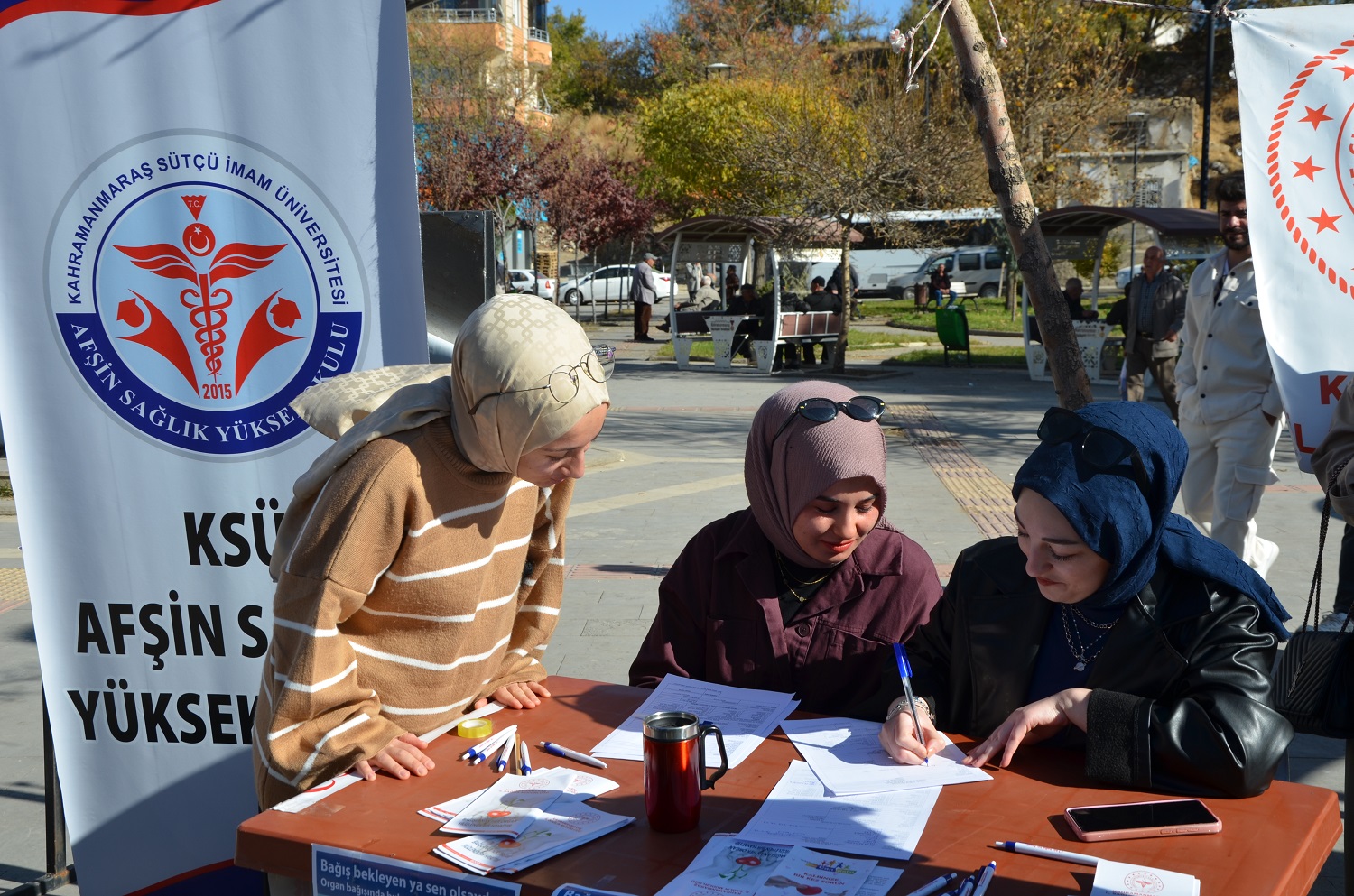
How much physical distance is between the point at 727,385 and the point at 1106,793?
1544cm

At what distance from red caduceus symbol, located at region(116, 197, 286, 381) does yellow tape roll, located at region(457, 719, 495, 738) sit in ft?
3.92

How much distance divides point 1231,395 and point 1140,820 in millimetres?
4219

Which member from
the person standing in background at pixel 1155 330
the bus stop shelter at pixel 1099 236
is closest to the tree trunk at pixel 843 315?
the bus stop shelter at pixel 1099 236

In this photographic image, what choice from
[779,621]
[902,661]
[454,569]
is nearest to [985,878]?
[902,661]

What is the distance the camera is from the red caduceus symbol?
301cm

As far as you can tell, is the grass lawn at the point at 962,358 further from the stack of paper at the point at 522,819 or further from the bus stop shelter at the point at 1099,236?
the stack of paper at the point at 522,819

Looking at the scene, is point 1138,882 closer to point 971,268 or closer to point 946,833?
point 946,833

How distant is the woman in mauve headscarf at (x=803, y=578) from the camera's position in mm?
2727

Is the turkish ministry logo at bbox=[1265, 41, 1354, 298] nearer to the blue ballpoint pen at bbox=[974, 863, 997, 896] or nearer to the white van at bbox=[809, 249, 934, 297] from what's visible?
the blue ballpoint pen at bbox=[974, 863, 997, 896]

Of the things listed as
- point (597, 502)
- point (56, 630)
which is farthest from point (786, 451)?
point (597, 502)

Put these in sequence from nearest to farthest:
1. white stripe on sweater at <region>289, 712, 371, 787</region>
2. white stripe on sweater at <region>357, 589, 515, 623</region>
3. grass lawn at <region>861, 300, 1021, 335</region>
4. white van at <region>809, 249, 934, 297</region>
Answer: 1. white stripe on sweater at <region>289, 712, 371, 787</region>
2. white stripe on sweater at <region>357, 589, 515, 623</region>
3. grass lawn at <region>861, 300, 1021, 335</region>
4. white van at <region>809, 249, 934, 297</region>

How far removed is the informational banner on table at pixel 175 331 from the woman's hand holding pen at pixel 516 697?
0.80 meters

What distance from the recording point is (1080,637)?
2.41m

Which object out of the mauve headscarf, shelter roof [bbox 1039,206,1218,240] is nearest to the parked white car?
shelter roof [bbox 1039,206,1218,240]
